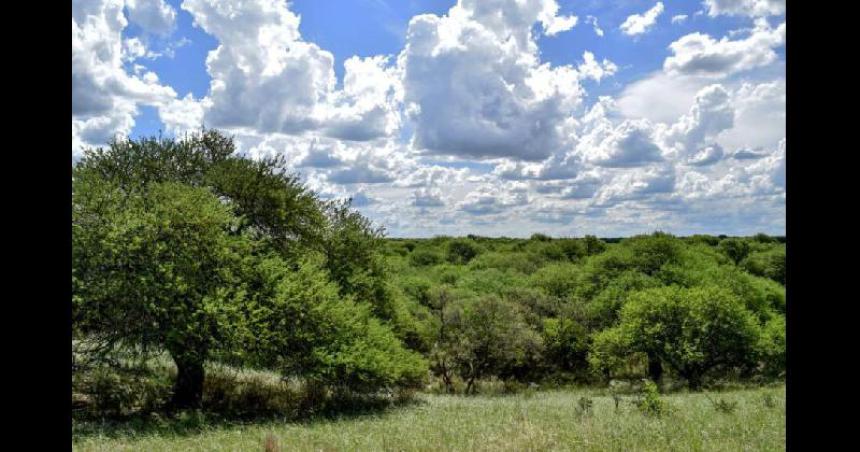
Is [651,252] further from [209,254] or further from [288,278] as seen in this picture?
[209,254]

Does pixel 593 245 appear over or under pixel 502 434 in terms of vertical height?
over

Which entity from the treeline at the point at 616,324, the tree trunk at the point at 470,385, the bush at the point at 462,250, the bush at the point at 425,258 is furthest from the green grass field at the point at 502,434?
the bush at the point at 462,250

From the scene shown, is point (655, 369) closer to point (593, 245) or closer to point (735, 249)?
point (593, 245)

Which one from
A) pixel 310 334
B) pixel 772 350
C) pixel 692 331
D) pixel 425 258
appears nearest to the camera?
pixel 310 334

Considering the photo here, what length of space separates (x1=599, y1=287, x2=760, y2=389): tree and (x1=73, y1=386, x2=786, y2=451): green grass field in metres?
19.6

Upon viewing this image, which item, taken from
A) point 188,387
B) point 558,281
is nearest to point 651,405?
point 188,387

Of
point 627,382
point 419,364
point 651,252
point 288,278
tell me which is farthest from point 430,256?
point 288,278

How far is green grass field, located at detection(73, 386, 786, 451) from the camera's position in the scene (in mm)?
12820

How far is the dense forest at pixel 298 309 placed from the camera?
21.7m

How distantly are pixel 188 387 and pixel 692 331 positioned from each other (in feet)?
112

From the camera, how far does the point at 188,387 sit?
24469mm

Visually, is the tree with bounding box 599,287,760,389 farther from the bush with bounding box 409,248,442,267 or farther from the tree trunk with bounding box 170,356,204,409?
the bush with bounding box 409,248,442,267

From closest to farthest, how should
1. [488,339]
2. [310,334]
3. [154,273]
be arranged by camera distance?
[154,273], [310,334], [488,339]
